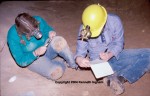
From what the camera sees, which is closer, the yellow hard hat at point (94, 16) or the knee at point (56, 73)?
the yellow hard hat at point (94, 16)

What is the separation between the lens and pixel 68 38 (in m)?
4.64

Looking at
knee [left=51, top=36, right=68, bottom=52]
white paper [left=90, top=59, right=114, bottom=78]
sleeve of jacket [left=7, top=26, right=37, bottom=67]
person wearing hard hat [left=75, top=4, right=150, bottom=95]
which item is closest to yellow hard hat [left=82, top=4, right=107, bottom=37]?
person wearing hard hat [left=75, top=4, right=150, bottom=95]

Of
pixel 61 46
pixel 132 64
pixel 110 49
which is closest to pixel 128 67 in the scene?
pixel 132 64

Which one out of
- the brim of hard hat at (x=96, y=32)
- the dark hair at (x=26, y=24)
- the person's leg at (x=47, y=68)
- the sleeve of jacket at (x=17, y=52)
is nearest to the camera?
the brim of hard hat at (x=96, y=32)

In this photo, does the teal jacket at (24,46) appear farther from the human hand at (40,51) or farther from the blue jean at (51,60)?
the blue jean at (51,60)

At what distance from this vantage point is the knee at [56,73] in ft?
12.6

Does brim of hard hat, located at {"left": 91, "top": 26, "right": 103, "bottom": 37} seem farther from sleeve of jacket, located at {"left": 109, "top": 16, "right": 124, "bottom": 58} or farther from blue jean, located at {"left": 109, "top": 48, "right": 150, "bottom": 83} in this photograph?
blue jean, located at {"left": 109, "top": 48, "right": 150, "bottom": 83}

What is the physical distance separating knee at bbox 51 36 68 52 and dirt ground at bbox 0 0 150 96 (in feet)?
1.86

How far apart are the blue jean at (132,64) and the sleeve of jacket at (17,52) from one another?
3.85ft

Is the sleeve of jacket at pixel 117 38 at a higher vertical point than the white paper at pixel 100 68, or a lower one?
higher

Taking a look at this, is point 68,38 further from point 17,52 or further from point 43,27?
point 17,52

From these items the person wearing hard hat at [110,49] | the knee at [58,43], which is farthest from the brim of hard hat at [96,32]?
the knee at [58,43]

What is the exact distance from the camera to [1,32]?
471 centimetres

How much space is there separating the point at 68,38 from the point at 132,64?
1.42m
